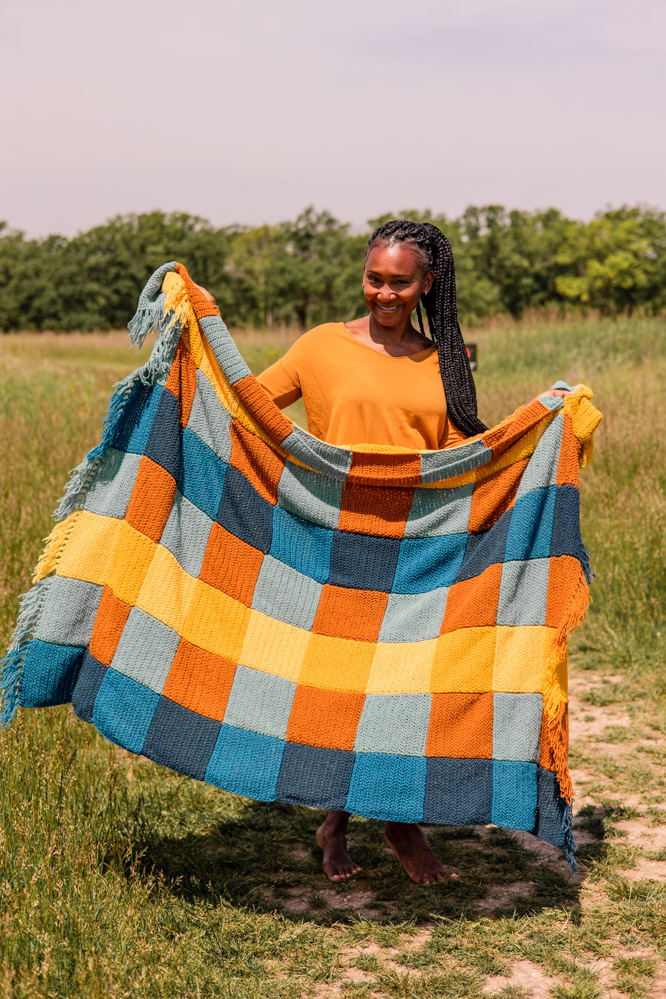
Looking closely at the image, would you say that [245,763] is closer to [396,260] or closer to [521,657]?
[521,657]

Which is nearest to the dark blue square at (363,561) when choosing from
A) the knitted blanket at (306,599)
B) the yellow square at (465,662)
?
the knitted blanket at (306,599)

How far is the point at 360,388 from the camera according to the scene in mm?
3184

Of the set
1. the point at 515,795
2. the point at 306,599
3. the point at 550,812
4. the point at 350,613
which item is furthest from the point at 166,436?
the point at 550,812

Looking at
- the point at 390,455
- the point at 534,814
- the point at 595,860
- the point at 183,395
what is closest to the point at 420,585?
the point at 390,455

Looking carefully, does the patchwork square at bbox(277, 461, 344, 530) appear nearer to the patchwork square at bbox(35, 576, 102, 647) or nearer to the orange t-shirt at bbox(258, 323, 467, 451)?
the orange t-shirt at bbox(258, 323, 467, 451)

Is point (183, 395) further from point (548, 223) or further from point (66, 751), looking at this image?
point (548, 223)

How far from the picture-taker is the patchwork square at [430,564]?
3.23 meters

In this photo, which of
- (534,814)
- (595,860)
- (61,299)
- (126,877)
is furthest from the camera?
(61,299)

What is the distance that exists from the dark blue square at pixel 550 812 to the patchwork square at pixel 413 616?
55 centimetres

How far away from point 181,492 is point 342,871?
144 centimetres

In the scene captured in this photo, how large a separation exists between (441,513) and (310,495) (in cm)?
44

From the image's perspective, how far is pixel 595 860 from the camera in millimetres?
3465

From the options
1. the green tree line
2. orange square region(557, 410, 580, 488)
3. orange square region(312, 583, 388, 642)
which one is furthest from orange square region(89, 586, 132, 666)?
the green tree line

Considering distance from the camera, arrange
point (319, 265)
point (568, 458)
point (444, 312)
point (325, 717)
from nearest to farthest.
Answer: point (325, 717) < point (568, 458) < point (444, 312) < point (319, 265)
